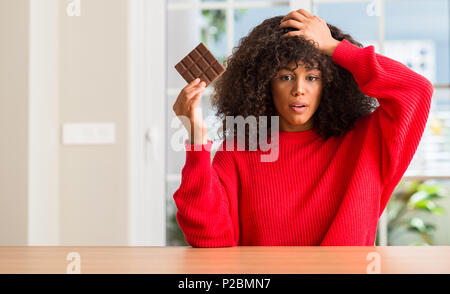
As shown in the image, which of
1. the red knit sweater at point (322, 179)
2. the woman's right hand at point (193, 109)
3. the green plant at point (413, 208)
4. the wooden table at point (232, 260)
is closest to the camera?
the wooden table at point (232, 260)

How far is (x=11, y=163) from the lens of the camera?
6.25 ft

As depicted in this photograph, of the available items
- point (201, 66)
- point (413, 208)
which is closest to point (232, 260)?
point (201, 66)

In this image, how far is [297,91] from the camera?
3.36 ft

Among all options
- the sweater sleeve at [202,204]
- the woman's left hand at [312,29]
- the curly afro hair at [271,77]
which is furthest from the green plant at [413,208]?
the sweater sleeve at [202,204]

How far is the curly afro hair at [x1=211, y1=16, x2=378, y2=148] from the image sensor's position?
1.03 metres

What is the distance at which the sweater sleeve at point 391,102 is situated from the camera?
1.01 metres

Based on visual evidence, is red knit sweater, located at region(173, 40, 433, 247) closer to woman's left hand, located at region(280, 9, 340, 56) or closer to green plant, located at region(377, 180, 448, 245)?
woman's left hand, located at region(280, 9, 340, 56)

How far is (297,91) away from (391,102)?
8.8 inches

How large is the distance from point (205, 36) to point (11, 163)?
4.80ft

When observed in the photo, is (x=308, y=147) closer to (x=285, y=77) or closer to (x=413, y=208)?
(x=285, y=77)

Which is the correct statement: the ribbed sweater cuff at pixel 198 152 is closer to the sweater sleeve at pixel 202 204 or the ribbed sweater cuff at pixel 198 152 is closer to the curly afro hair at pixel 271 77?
the sweater sleeve at pixel 202 204

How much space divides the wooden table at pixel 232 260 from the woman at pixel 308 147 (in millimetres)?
240

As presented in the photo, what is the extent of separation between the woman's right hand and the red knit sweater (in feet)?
0.33

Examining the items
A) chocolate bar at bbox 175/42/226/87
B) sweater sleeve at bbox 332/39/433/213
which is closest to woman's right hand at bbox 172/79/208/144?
chocolate bar at bbox 175/42/226/87
